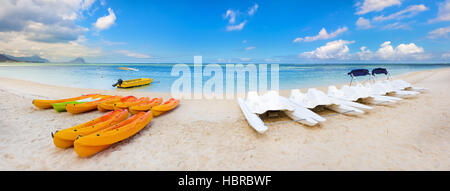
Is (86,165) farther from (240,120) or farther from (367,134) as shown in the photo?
(367,134)

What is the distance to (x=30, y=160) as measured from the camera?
10.6ft

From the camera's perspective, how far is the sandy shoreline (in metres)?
3.05

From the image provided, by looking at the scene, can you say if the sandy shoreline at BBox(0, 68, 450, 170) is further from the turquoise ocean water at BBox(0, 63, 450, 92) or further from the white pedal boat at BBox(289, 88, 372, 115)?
the turquoise ocean water at BBox(0, 63, 450, 92)

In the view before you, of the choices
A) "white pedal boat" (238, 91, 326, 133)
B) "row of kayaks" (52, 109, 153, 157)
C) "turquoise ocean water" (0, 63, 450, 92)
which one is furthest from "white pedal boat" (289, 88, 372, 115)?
"turquoise ocean water" (0, 63, 450, 92)

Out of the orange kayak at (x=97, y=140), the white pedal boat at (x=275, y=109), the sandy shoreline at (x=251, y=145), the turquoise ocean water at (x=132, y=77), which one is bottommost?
the sandy shoreline at (x=251, y=145)

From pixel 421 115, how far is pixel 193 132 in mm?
8029

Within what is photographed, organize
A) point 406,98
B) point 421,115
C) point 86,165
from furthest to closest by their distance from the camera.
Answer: point 406,98, point 421,115, point 86,165

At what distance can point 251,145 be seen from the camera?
3744 mm

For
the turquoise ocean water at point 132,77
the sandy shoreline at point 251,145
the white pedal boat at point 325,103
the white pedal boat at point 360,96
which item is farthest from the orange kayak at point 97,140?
the turquoise ocean water at point 132,77

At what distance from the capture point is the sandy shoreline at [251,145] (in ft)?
10.0

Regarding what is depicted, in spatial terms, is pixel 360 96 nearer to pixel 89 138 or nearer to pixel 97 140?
pixel 97 140

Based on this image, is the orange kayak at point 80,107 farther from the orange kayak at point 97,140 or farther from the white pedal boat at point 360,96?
the white pedal boat at point 360,96

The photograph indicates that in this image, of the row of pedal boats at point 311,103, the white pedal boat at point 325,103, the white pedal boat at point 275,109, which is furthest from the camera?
the white pedal boat at point 325,103
